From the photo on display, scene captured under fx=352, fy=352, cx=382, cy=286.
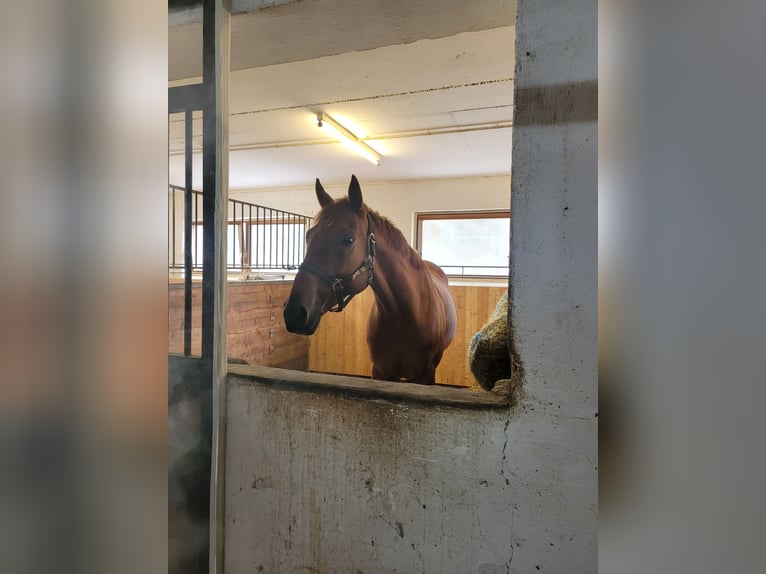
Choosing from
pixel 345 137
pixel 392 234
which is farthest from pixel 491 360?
pixel 345 137

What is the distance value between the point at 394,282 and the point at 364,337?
185cm

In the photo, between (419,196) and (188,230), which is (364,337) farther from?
(188,230)

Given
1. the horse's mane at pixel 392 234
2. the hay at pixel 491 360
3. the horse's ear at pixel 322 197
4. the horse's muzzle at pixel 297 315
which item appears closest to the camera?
the hay at pixel 491 360

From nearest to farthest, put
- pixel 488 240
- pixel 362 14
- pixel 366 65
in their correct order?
pixel 362 14 → pixel 366 65 → pixel 488 240

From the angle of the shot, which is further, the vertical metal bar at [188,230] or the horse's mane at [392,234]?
the horse's mane at [392,234]

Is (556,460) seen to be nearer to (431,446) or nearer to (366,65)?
(431,446)

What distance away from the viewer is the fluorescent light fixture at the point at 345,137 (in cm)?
253

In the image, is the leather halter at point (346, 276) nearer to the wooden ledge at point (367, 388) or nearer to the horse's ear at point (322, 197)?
the horse's ear at point (322, 197)

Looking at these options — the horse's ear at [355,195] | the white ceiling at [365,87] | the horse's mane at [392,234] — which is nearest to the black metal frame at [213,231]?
the white ceiling at [365,87]

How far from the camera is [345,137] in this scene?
2828mm

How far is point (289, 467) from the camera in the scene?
85cm

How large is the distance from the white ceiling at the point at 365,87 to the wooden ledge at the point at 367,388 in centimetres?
69
